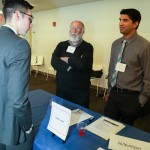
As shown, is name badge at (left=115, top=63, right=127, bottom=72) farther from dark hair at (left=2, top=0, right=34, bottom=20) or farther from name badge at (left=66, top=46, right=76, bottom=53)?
dark hair at (left=2, top=0, right=34, bottom=20)

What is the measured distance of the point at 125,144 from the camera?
1234 mm

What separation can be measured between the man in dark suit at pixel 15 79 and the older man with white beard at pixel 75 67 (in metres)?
1.07

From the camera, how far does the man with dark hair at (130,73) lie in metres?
1.91

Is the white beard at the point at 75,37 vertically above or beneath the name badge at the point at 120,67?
above

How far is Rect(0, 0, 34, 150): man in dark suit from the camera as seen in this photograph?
98cm

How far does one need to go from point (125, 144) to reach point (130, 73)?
3.07ft

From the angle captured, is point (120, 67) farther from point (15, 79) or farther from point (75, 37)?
point (15, 79)

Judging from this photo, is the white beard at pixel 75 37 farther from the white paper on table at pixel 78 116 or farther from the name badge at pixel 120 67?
the white paper on table at pixel 78 116

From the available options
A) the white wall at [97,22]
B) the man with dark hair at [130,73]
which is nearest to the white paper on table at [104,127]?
the man with dark hair at [130,73]

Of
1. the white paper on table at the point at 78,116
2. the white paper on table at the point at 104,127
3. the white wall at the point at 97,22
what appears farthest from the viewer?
the white wall at the point at 97,22

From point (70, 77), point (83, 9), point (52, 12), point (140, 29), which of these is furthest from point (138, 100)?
point (52, 12)

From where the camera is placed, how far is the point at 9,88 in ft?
3.32

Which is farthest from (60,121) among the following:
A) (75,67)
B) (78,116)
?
(75,67)

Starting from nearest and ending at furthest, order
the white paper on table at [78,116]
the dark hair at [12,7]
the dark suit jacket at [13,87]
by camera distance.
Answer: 1. the dark suit jacket at [13,87]
2. the dark hair at [12,7]
3. the white paper on table at [78,116]
